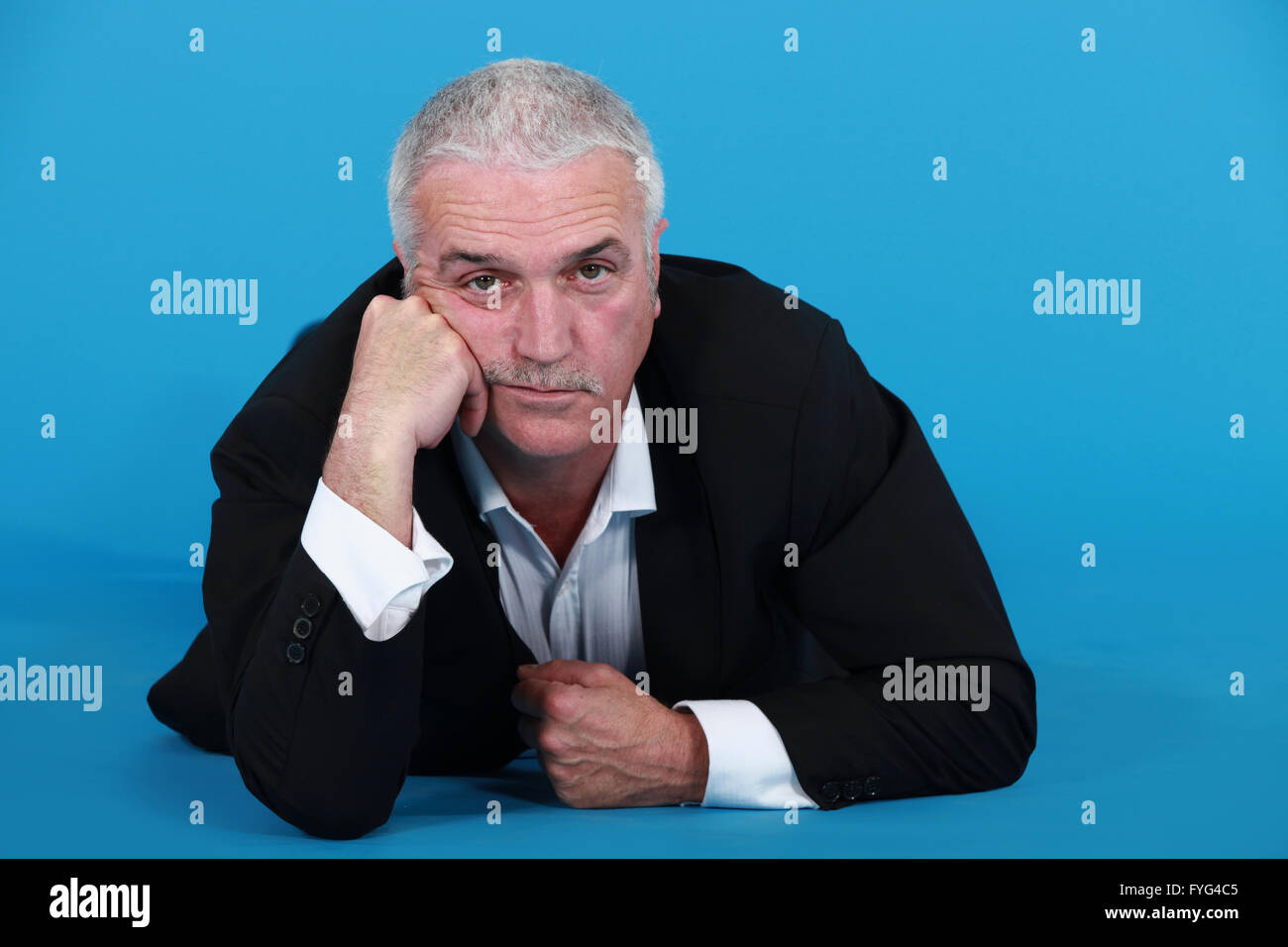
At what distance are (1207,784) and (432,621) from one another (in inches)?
53.7

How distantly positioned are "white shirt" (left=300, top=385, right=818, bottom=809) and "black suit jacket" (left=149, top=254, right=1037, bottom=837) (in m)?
0.04

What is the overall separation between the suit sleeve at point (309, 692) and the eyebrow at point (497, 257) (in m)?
0.51

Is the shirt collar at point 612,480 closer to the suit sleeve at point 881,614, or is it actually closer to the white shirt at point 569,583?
the white shirt at point 569,583

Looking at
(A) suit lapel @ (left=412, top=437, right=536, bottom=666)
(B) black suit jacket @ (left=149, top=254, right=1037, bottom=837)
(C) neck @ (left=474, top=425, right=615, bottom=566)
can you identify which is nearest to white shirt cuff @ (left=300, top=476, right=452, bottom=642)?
(B) black suit jacket @ (left=149, top=254, right=1037, bottom=837)

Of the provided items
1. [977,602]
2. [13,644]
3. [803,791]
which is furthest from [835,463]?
[13,644]

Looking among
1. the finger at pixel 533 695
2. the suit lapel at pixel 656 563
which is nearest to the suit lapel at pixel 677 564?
the suit lapel at pixel 656 563

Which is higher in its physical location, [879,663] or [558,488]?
[558,488]

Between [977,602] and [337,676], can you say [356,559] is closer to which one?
[337,676]

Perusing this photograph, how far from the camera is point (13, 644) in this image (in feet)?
13.2

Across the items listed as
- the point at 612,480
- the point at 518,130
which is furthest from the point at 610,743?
the point at 518,130

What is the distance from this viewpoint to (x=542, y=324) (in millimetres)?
2537

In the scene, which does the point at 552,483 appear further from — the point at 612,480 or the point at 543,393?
the point at 543,393

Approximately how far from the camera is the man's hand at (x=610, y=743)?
2582 mm

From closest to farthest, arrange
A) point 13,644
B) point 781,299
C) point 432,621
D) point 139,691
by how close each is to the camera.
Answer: point 432,621 → point 781,299 → point 139,691 → point 13,644
